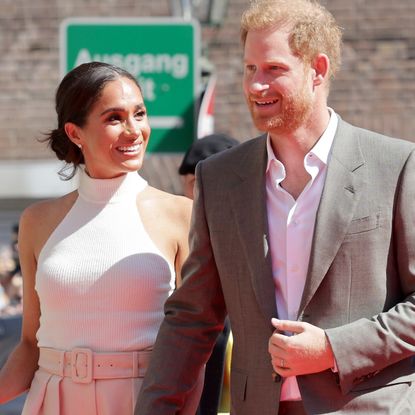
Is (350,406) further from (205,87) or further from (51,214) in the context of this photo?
(205,87)

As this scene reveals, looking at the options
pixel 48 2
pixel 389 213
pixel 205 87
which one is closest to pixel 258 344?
pixel 389 213

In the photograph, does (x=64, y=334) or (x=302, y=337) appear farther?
(x=64, y=334)

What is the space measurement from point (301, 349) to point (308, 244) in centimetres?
29

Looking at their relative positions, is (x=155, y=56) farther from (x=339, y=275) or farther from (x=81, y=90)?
(x=339, y=275)

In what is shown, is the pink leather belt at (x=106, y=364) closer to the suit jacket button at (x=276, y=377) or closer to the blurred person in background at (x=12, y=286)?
the suit jacket button at (x=276, y=377)

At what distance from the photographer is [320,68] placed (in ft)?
11.3

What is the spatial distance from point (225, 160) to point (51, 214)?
2.65 feet

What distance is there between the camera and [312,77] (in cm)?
342

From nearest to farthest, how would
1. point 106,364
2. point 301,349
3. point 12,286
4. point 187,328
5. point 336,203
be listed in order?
point 301,349 < point 336,203 < point 187,328 < point 106,364 < point 12,286

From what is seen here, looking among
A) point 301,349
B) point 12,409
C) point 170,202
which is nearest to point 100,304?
point 170,202

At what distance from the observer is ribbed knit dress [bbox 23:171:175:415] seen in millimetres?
3969

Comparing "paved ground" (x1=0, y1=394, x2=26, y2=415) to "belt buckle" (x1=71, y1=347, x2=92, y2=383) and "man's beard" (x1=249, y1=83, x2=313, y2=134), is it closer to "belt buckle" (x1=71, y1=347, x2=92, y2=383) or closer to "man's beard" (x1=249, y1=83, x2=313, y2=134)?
"belt buckle" (x1=71, y1=347, x2=92, y2=383)

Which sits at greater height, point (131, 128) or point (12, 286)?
point (131, 128)

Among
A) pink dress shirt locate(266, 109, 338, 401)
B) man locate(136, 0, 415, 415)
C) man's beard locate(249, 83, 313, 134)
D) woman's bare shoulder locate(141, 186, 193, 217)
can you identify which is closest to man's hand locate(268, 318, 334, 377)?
man locate(136, 0, 415, 415)
